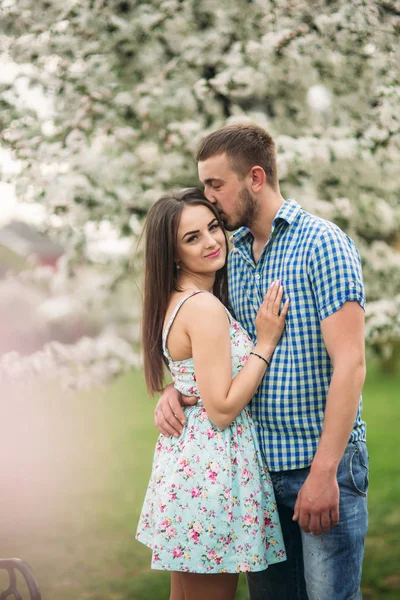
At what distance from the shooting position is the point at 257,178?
271cm

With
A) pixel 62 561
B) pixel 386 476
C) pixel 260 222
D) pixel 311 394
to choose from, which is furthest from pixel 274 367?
pixel 386 476

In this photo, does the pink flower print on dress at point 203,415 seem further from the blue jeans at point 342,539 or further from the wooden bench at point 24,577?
the wooden bench at point 24,577

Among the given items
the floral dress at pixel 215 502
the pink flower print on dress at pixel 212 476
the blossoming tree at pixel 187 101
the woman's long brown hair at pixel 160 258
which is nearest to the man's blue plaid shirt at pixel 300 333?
the floral dress at pixel 215 502

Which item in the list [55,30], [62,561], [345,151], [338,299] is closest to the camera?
[338,299]

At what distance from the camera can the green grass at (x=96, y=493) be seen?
5.32 meters

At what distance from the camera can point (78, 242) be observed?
508 centimetres

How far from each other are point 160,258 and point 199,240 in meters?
0.17

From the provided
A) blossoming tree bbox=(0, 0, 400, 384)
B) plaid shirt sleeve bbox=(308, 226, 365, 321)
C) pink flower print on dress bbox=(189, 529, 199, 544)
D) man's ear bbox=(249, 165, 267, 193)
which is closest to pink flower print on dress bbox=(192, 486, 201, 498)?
Answer: pink flower print on dress bbox=(189, 529, 199, 544)

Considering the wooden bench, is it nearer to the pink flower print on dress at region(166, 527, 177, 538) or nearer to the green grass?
the pink flower print on dress at region(166, 527, 177, 538)

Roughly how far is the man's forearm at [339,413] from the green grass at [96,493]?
2.82 metres

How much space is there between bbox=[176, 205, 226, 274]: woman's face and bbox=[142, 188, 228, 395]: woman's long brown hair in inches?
0.9

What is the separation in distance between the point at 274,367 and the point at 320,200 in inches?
99.2

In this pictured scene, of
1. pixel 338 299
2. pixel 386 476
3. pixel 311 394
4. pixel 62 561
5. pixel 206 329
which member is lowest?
pixel 386 476

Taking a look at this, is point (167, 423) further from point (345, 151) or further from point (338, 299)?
point (345, 151)
